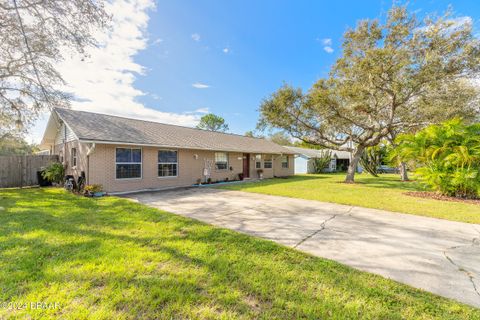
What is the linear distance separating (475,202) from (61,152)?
2037 centimetres

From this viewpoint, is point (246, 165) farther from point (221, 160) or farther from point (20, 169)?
point (20, 169)

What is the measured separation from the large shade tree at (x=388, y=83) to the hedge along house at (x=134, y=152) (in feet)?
18.5

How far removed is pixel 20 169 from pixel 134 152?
6879 millimetres

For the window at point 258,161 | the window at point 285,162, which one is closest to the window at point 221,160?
the window at point 258,161

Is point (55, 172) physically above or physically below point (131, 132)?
below

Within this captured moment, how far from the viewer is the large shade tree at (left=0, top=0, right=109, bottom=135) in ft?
26.8

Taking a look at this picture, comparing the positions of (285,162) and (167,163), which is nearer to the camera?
(167,163)

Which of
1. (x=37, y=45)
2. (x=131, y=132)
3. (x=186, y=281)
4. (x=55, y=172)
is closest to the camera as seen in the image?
(x=186, y=281)

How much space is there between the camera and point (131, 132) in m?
11.2

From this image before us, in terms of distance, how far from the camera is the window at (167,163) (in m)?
11.5

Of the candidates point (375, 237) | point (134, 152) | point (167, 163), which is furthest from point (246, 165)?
point (375, 237)

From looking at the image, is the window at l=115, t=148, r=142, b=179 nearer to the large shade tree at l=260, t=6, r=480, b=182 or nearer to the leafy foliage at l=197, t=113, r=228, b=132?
the large shade tree at l=260, t=6, r=480, b=182

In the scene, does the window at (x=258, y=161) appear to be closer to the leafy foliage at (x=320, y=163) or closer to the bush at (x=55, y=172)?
the leafy foliage at (x=320, y=163)

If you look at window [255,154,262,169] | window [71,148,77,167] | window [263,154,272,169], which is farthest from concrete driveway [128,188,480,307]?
window [263,154,272,169]
